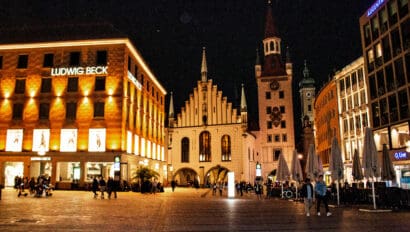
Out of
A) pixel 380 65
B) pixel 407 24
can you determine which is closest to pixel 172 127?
pixel 380 65

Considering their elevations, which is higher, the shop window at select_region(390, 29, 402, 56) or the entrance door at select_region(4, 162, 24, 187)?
the shop window at select_region(390, 29, 402, 56)

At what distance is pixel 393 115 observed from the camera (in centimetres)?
3544

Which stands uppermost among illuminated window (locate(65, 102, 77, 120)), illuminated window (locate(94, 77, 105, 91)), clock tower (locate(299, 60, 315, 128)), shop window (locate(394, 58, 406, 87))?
clock tower (locate(299, 60, 315, 128))

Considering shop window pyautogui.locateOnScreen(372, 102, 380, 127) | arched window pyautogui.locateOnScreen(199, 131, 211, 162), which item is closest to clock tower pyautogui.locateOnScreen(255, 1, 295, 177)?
arched window pyautogui.locateOnScreen(199, 131, 211, 162)

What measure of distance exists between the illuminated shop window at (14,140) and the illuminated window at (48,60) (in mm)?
8091

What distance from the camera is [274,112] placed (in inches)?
2972

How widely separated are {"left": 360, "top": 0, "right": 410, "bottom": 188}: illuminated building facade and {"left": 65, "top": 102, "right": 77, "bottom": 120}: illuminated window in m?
32.4

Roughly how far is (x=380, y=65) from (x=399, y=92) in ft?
15.3

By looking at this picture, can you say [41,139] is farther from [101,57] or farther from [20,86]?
[101,57]

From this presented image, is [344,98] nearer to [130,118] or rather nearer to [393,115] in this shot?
[393,115]

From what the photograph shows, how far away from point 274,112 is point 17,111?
47.3m

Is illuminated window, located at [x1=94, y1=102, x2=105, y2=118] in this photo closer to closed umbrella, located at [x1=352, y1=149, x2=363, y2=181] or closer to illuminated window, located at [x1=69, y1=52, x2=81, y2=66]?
illuminated window, located at [x1=69, y1=52, x2=81, y2=66]

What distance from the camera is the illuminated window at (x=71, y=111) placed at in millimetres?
43469

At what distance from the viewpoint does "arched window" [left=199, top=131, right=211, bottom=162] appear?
225 feet
